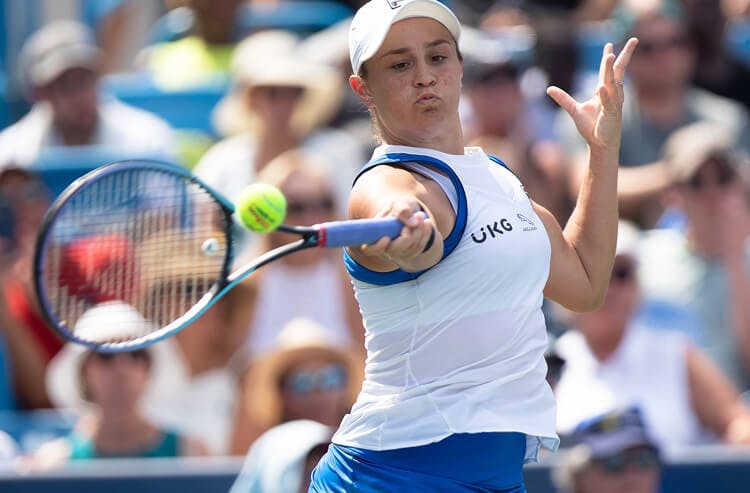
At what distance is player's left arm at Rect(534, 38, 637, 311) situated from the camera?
10.4 ft

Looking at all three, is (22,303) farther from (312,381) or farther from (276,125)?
(312,381)

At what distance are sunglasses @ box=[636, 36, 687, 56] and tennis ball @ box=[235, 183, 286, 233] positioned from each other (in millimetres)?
4350

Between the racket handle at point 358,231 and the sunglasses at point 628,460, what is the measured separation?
239cm

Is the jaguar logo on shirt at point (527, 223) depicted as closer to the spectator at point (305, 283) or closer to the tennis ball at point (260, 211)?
the tennis ball at point (260, 211)

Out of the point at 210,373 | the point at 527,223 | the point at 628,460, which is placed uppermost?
the point at 527,223

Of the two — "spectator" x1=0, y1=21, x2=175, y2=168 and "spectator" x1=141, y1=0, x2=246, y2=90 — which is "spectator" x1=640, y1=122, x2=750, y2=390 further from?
"spectator" x1=141, y1=0, x2=246, y2=90

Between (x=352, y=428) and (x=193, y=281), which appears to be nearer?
(x=352, y=428)

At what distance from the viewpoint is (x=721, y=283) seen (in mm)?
5906

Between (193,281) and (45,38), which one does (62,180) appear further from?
(193,281)

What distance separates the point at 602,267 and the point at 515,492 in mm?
599

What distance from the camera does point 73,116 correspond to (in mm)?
7520

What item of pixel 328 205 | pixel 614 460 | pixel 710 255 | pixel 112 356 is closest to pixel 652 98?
pixel 710 255

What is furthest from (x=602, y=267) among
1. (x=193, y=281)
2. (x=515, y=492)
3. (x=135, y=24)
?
(x=135, y=24)

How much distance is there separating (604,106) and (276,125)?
12.8 feet
